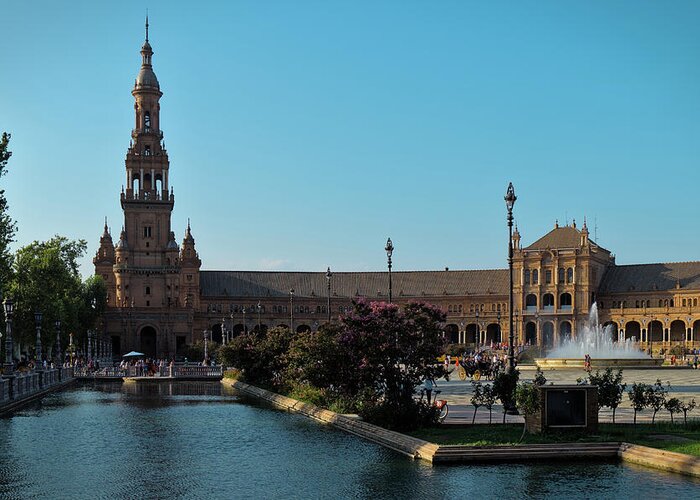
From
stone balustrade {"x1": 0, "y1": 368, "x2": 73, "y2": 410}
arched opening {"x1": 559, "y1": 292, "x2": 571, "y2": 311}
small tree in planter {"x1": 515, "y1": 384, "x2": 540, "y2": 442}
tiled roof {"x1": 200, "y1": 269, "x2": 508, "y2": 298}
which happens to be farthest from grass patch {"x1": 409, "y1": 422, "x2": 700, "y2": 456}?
tiled roof {"x1": 200, "y1": 269, "x2": 508, "y2": 298}

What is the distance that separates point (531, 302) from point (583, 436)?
121 m

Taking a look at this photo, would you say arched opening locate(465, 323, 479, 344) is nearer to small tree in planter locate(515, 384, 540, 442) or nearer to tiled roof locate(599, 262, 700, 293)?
tiled roof locate(599, 262, 700, 293)

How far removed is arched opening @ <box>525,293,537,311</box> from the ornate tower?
50517 millimetres

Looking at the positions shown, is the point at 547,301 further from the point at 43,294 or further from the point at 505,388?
the point at 505,388

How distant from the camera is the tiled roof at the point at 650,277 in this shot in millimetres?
140625

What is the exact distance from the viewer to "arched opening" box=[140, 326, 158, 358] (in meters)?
140

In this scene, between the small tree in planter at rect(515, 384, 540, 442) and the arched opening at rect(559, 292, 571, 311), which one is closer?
the small tree in planter at rect(515, 384, 540, 442)

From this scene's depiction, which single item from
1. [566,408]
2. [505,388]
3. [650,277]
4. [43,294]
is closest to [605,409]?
[505,388]

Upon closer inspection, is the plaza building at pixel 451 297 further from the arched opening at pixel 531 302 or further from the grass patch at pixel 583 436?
the grass patch at pixel 583 436

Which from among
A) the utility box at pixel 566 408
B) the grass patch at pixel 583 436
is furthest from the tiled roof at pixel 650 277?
the utility box at pixel 566 408

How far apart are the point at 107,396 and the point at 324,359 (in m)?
21.7

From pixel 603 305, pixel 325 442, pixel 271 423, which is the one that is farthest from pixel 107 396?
pixel 603 305

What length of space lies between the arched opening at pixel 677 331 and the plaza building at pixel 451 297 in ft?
0.53

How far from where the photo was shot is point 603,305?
479ft
